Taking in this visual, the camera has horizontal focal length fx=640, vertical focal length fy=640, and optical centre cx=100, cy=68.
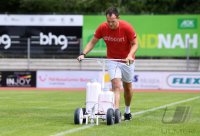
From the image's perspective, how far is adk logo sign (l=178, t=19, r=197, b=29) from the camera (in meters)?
39.9

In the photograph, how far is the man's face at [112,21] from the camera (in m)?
11.8

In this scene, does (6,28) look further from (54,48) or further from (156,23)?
(156,23)

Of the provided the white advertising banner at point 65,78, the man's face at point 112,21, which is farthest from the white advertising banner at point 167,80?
the man's face at point 112,21

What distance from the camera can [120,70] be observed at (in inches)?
495

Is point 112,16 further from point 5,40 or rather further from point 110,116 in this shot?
point 5,40

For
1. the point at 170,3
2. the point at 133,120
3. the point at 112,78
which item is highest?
the point at 170,3

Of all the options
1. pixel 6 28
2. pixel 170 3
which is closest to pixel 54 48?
pixel 6 28

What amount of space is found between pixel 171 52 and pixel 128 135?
99.1ft

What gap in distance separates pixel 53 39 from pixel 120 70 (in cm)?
2850

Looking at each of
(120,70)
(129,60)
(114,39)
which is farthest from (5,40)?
(129,60)

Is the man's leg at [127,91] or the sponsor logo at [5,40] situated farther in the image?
the sponsor logo at [5,40]

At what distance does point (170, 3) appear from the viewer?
53.2 metres

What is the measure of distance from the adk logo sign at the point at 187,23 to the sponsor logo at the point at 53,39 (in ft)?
23.8

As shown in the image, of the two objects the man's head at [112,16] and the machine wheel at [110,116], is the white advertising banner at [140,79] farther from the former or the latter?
the machine wheel at [110,116]
